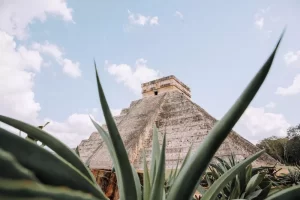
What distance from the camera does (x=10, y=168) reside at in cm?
37

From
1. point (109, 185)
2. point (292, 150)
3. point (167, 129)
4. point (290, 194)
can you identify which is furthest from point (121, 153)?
point (292, 150)

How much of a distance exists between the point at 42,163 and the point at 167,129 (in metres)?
12.2

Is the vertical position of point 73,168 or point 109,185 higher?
point 109,185

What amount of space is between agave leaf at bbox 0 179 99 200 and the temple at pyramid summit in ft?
26.8

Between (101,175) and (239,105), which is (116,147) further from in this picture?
(101,175)

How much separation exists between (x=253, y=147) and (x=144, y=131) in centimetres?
543

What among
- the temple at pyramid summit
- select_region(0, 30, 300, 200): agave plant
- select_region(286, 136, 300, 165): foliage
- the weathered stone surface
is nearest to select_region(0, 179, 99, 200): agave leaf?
select_region(0, 30, 300, 200): agave plant

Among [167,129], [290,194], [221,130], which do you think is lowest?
[290,194]

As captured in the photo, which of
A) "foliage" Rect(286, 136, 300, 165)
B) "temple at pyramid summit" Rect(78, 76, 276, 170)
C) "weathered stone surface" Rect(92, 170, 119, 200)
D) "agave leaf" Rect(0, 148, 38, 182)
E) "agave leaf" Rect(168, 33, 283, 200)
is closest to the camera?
"agave leaf" Rect(0, 148, 38, 182)

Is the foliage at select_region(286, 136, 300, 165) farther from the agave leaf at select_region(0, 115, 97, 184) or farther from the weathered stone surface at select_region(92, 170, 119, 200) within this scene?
the agave leaf at select_region(0, 115, 97, 184)

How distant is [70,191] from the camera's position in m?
0.43

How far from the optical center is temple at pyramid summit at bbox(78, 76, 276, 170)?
1025cm

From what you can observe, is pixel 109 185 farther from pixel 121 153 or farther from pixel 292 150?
pixel 292 150

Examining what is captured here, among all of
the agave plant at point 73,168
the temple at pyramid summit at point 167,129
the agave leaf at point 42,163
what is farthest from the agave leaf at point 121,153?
the temple at pyramid summit at point 167,129
